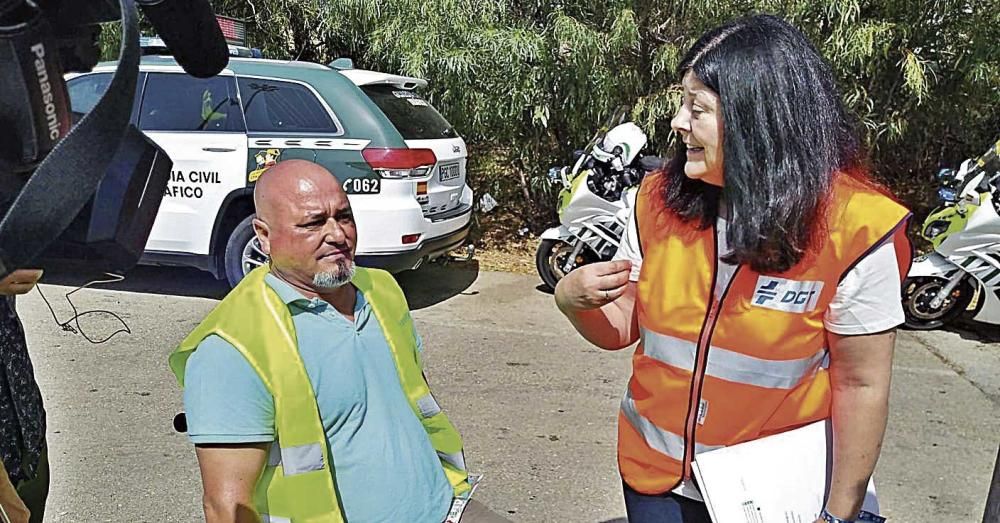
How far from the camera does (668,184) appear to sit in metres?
1.92

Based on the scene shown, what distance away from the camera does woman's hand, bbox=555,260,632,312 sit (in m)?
1.79

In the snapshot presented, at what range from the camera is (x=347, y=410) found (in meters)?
1.96

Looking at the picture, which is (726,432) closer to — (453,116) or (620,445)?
(620,445)

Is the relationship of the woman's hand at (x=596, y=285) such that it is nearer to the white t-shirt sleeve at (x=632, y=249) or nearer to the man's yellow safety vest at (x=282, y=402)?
the white t-shirt sleeve at (x=632, y=249)

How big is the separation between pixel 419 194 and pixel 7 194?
5.49 metres

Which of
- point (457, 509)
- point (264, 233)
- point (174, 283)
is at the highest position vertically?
point (264, 233)

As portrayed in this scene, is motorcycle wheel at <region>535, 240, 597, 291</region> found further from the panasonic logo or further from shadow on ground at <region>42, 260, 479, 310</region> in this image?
the panasonic logo

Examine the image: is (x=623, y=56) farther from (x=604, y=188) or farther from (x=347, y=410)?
(x=347, y=410)

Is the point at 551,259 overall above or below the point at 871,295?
below

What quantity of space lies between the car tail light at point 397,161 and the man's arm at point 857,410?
187 inches

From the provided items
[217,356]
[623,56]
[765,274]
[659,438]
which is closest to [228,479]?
[217,356]

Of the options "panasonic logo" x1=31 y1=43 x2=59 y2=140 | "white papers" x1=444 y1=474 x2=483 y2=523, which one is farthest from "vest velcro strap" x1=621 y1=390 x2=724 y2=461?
"panasonic logo" x1=31 y1=43 x2=59 y2=140

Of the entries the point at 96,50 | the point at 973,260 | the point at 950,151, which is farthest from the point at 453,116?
the point at 96,50

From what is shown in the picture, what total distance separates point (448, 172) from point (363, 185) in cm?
82
